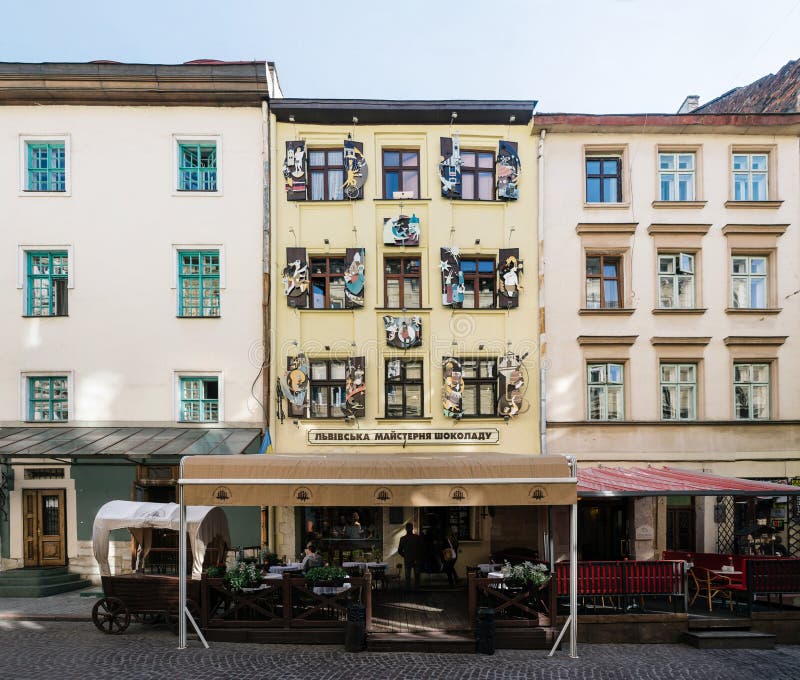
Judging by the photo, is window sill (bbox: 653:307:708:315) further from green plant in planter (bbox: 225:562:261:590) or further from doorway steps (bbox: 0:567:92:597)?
doorway steps (bbox: 0:567:92:597)

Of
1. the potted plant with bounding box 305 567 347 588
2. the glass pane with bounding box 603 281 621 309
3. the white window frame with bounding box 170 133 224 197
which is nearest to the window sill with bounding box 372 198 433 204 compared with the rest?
the white window frame with bounding box 170 133 224 197

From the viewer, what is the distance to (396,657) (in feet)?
31.5

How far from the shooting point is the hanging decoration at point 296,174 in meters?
15.6

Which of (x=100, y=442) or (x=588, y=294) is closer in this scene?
(x=100, y=442)

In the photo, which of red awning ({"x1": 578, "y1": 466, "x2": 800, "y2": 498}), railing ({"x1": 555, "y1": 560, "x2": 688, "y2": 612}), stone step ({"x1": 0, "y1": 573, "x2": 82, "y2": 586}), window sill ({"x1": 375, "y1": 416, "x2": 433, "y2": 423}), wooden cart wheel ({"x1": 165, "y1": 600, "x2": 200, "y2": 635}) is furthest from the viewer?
window sill ({"x1": 375, "y1": 416, "x2": 433, "y2": 423})

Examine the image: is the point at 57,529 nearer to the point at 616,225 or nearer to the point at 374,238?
the point at 374,238

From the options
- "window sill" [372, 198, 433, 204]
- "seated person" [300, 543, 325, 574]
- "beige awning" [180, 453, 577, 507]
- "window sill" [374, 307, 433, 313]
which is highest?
"window sill" [372, 198, 433, 204]

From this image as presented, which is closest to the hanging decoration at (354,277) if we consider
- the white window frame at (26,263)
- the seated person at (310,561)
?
the seated person at (310,561)

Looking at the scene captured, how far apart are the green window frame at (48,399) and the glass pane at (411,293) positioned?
998 cm

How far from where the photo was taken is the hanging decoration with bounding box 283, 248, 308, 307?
608 inches

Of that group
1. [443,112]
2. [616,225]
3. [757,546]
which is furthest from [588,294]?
[757,546]

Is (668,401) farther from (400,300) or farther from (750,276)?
(400,300)

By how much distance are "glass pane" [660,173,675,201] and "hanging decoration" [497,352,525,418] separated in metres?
6.74

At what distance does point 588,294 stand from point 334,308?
7.49 m
